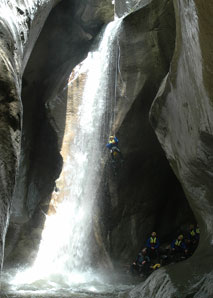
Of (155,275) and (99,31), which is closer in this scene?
(155,275)

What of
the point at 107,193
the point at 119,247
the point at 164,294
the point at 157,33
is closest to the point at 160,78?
the point at 157,33

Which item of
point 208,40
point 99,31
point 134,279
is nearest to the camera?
point 208,40

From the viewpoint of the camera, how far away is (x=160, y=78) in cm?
1328

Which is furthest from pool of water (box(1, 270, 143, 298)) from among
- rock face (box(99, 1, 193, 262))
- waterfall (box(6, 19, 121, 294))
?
rock face (box(99, 1, 193, 262))

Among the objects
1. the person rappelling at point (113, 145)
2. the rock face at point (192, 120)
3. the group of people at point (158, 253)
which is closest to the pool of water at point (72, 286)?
the group of people at point (158, 253)

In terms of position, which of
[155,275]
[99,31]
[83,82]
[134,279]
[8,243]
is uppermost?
[99,31]

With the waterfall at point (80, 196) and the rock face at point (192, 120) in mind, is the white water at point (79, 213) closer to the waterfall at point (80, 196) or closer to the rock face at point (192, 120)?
the waterfall at point (80, 196)

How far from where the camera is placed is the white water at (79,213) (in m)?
10.8

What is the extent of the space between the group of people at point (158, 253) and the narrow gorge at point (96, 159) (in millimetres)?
572

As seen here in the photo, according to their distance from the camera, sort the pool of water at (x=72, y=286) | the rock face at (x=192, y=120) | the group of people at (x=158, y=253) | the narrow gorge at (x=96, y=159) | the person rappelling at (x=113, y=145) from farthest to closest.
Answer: the person rappelling at (x=113, y=145), the group of people at (x=158, y=253), the narrow gorge at (x=96, y=159), the pool of water at (x=72, y=286), the rock face at (x=192, y=120)

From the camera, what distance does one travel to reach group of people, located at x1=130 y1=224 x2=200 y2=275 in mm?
11609

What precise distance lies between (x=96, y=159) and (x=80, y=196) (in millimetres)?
1542

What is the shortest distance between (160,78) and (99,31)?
5457mm

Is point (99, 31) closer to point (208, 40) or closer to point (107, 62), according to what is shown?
point (107, 62)
